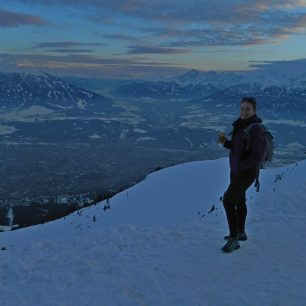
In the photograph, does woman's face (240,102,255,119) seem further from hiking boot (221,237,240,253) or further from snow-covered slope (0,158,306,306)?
snow-covered slope (0,158,306,306)

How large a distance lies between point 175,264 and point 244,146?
Answer: 2.32 meters

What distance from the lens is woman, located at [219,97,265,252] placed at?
7324 millimetres

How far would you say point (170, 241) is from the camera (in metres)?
8.97

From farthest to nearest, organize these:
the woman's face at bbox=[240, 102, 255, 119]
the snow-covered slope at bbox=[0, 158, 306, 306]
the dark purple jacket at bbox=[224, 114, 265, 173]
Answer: the woman's face at bbox=[240, 102, 255, 119] → the dark purple jacket at bbox=[224, 114, 265, 173] → the snow-covered slope at bbox=[0, 158, 306, 306]

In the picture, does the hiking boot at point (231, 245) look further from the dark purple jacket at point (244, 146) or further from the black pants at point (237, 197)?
the dark purple jacket at point (244, 146)

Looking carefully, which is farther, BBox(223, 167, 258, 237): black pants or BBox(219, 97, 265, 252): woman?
BBox(223, 167, 258, 237): black pants

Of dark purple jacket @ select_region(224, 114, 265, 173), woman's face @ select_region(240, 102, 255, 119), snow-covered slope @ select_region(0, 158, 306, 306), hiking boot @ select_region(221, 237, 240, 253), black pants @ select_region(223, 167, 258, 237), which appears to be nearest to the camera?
snow-covered slope @ select_region(0, 158, 306, 306)

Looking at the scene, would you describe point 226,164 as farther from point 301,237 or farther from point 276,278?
point 276,278

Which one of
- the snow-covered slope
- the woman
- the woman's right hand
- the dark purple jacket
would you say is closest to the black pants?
the woman

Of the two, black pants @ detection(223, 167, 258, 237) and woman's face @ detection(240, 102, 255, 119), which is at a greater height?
woman's face @ detection(240, 102, 255, 119)

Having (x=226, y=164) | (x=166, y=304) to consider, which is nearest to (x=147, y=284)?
(x=166, y=304)

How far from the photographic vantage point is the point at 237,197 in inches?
311

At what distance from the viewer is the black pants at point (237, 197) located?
7769mm

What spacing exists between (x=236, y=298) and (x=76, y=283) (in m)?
2.58
